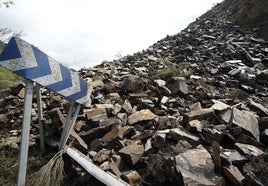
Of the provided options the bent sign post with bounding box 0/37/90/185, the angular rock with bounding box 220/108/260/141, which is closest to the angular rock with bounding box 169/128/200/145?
the angular rock with bounding box 220/108/260/141

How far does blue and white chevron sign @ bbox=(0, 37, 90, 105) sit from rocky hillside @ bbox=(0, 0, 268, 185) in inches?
40.9

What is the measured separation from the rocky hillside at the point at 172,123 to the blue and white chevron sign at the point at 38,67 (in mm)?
1040

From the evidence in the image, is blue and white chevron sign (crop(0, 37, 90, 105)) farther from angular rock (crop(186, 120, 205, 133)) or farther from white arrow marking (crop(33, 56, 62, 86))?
angular rock (crop(186, 120, 205, 133))

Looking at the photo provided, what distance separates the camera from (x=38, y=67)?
3.61 meters

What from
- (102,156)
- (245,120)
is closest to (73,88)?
(102,156)

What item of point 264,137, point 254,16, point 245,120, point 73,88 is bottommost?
point 264,137

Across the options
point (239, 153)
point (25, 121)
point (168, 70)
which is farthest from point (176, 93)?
point (25, 121)

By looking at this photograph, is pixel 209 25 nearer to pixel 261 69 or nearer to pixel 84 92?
pixel 261 69

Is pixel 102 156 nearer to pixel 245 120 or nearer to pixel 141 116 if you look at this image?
pixel 141 116

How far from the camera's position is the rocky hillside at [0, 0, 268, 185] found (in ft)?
13.0

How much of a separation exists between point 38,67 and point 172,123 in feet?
8.18

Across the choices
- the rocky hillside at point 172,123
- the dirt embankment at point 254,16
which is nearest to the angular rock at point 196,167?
the rocky hillside at point 172,123

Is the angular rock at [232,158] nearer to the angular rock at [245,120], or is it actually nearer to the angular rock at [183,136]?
the angular rock at [183,136]

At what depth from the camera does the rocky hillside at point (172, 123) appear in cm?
398
